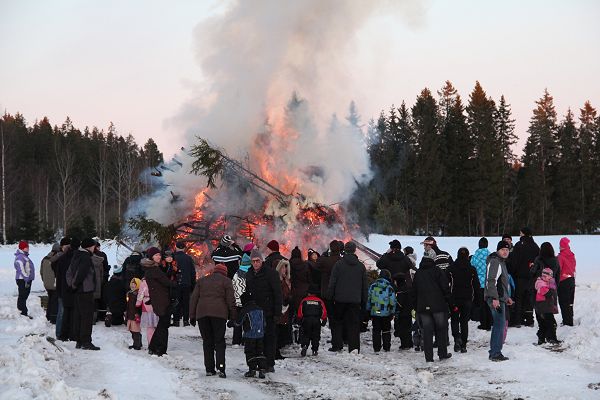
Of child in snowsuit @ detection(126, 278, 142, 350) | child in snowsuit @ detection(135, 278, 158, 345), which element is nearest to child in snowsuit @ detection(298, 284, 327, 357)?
child in snowsuit @ detection(135, 278, 158, 345)

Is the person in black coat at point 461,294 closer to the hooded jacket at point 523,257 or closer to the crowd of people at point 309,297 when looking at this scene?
the crowd of people at point 309,297

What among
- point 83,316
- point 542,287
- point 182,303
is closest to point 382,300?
point 542,287

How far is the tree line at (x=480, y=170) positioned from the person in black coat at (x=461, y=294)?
44679 millimetres

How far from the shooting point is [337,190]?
21562 mm

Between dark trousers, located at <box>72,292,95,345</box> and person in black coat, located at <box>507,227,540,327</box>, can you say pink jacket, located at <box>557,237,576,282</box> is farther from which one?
dark trousers, located at <box>72,292,95,345</box>

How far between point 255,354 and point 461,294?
4.43 m

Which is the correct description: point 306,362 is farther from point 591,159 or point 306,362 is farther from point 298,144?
point 591,159

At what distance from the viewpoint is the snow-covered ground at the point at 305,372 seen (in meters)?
7.94

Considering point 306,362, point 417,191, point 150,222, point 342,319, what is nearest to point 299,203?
point 150,222

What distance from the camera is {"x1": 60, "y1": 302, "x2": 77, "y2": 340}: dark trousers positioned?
11906 mm

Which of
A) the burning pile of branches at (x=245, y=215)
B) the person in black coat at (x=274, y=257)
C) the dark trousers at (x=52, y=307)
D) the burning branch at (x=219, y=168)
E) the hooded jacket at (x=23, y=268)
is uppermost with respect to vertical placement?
the burning branch at (x=219, y=168)

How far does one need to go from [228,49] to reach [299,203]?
21.0 ft

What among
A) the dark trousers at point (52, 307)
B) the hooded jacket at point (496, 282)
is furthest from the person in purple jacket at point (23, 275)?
the hooded jacket at point (496, 282)

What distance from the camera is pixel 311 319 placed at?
38.8 feet
